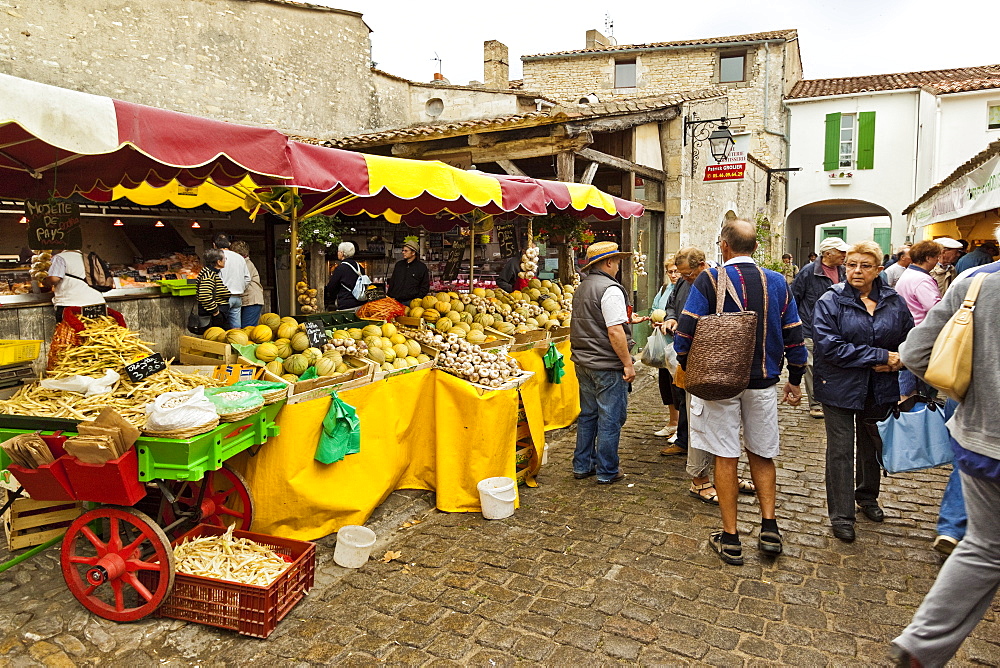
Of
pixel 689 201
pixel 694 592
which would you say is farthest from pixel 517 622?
pixel 689 201

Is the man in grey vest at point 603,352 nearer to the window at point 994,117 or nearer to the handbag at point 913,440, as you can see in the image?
the handbag at point 913,440

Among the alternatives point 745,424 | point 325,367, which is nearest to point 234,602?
point 325,367

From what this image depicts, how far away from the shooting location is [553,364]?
20.7ft

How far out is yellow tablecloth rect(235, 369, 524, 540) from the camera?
3.88 meters

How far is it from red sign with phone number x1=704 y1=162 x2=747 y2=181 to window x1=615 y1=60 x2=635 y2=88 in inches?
510

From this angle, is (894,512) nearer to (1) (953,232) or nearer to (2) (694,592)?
(2) (694,592)

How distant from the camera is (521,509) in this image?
4.58 metres

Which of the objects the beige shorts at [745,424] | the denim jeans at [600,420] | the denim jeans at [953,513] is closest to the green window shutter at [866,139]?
the denim jeans at [600,420]

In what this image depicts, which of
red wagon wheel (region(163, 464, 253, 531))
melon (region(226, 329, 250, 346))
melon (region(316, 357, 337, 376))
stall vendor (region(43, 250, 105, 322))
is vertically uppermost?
stall vendor (region(43, 250, 105, 322))

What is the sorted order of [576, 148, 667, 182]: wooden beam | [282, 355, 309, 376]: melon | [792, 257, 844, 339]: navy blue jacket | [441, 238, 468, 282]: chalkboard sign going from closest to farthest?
[282, 355, 309, 376]: melon, [792, 257, 844, 339]: navy blue jacket, [441, 238, 468, 282]: chalkboard sign, [576, 148, 667, 182]: wooden beam

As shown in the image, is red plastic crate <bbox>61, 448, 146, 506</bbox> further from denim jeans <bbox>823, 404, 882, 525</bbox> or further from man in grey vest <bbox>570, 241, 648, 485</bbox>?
denim jeans <bbox>823, 404, 882, 525</bbox>

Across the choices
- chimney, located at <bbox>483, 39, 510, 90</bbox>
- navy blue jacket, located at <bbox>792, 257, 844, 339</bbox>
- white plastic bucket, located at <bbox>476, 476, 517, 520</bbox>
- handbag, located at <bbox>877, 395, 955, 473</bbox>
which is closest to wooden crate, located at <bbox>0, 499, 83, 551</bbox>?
white plastic bucket, located at <bbox>476, 476, 517, 520</bbox>

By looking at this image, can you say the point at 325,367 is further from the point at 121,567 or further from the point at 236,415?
the point at 121,567

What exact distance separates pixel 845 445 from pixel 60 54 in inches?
→ 543
